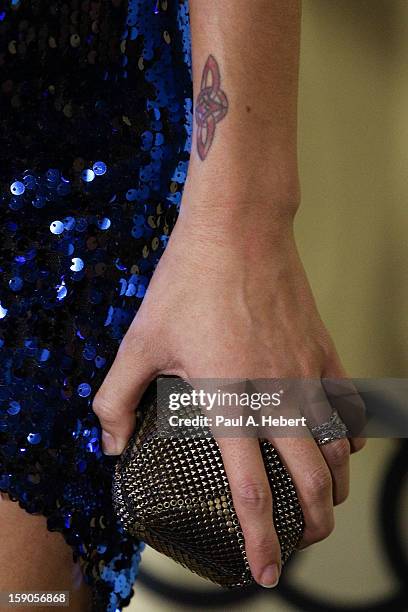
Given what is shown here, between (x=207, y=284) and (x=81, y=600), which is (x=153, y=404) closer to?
(x=207, y=284)

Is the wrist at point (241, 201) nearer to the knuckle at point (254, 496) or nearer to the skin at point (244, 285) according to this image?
the skin at point (244, 285)

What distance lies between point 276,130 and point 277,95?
28 millimetres

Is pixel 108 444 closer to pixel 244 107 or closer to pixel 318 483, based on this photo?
pixel 318 483

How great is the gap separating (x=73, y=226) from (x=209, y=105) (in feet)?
0.49

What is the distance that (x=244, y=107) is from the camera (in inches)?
22.2

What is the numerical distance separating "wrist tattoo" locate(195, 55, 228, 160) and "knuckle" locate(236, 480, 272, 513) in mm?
245

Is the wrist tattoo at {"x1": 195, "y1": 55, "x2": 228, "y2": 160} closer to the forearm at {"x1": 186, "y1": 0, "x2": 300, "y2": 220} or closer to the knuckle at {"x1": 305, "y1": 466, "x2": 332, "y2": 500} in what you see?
the forearm at {"x1": 186, "y1": 0, "x2": 300, "y2": 220}

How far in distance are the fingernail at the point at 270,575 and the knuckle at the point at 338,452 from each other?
87 millimetres

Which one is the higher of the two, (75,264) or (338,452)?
(75,264)

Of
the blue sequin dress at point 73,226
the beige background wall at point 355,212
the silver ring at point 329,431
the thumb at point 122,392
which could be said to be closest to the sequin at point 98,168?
the blue sequin dress at point 73,226

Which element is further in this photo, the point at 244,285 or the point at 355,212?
the point at 355,212

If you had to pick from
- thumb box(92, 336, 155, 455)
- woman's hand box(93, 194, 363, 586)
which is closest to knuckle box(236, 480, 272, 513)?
woman's hand box(93, 194, 363, 586)

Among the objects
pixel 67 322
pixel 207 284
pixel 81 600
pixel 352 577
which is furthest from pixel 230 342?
pixel 352 577

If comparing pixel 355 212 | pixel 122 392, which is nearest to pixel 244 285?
pixel 122 392
